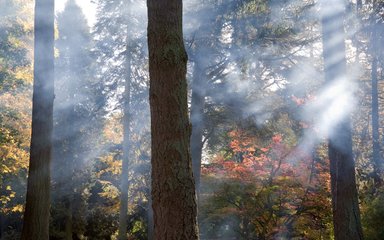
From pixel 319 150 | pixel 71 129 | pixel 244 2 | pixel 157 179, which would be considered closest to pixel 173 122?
pixel 157 179

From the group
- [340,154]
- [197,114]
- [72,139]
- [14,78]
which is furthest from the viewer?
[72,139]

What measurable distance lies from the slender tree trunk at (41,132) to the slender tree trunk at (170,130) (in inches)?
156

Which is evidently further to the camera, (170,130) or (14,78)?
(14,78)

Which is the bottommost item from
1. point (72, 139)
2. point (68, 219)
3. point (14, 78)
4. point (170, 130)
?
point (68, 219)

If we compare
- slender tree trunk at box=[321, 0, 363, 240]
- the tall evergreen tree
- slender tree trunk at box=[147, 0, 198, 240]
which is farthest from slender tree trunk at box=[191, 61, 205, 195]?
slender tree trunk at box=[147, 0, 198, 240]

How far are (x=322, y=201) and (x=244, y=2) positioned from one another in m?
7.00

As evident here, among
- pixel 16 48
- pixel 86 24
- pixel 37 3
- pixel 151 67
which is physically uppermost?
pixel 86 24

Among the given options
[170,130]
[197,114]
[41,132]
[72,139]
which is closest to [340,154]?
[170,130]

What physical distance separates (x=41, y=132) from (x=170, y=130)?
14.0ft

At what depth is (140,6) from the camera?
19984 millimetres

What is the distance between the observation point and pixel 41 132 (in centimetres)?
744

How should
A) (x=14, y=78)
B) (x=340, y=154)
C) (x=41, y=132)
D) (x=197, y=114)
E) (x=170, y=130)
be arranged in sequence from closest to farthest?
(x=170, y=130), (x=340, y=154), (x=41, y=132), (x=14, y=78), (x=197, y=114)

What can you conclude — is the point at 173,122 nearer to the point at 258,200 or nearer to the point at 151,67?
the point at 151,67

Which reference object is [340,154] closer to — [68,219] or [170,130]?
[170,130]
